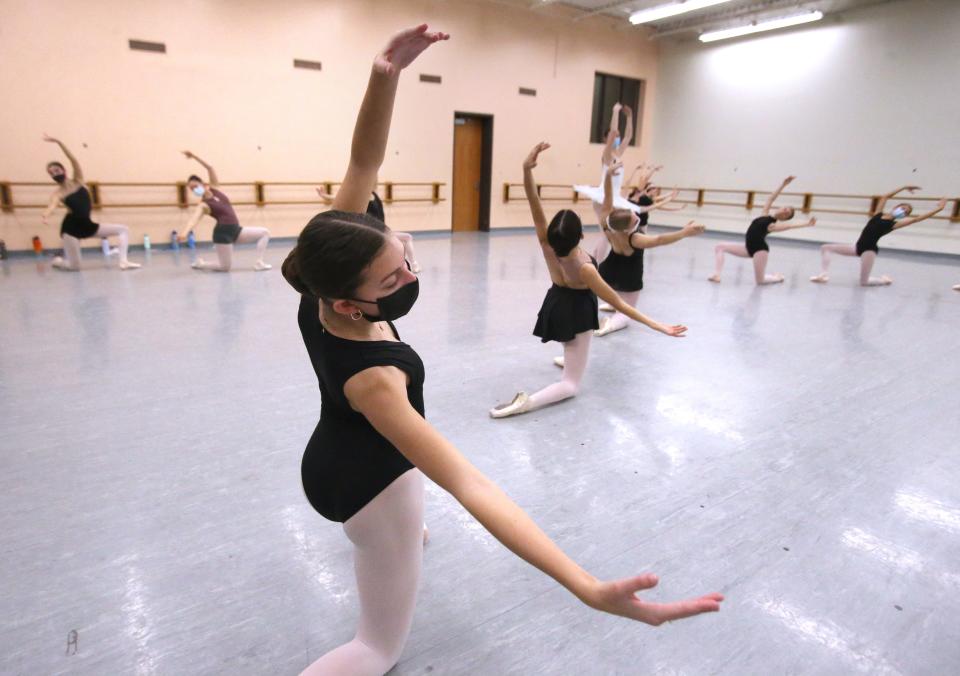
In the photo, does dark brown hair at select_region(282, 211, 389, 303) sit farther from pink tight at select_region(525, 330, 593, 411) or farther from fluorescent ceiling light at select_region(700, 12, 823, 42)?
fluorescent ceiling light at select_region(700, 12, 823, 42)

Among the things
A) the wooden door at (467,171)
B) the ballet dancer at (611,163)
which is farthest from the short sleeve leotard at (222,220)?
the wooden door at (467,171)

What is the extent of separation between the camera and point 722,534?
79.4 inches

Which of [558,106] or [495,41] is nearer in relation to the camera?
[495,41]

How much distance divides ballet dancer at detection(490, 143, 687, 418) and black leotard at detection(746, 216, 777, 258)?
15.2ft

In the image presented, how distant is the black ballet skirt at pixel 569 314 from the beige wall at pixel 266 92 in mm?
7775

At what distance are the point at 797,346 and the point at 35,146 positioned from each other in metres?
9.58

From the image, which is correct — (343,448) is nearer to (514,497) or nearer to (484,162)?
(514,497)

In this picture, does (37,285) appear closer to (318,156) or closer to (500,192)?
(318,156)

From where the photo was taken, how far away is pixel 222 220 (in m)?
6.73

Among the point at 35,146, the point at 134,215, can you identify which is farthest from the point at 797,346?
the point at 35,146

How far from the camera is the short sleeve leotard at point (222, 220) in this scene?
6.68 m

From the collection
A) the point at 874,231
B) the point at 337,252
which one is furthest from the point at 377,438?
the point at 874,231

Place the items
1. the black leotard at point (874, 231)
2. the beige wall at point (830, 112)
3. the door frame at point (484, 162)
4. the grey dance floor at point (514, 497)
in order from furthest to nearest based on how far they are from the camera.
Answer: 1. the door frame at point (484, 162)
2. the beige wall at point (830, 112)
3. the black leotard at point (874, 231)
4. the grey dance floor at point (514, 497)

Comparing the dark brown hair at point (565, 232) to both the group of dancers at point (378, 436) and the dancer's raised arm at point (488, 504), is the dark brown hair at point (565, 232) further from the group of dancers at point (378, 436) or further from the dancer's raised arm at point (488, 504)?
the dancer's raised arm at point (488, 504)
